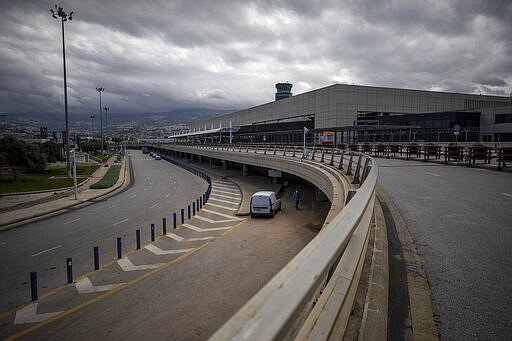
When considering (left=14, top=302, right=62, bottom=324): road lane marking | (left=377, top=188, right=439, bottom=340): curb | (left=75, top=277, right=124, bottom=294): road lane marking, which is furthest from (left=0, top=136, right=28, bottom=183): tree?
(left=377, top=188, right=439, bottom=340): curb

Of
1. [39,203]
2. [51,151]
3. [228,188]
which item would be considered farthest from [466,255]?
[51,151]

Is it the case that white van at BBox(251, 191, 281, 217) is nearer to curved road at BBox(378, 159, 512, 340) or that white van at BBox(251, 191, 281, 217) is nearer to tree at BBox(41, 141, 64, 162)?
curved road at BBox(378, 159, 512, 340)

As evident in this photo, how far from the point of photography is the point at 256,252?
16109 millimetres

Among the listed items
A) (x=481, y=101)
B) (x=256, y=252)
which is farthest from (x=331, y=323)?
(x=481, y=101)

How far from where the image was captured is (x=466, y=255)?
506 cm

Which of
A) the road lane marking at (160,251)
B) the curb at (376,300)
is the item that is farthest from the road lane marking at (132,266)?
the curb at (376,300)

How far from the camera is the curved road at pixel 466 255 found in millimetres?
3195

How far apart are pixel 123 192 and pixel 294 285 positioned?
38651mm

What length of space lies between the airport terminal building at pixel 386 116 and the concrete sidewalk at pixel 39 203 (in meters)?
31.1

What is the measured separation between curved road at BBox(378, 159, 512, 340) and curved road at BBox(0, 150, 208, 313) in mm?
12488

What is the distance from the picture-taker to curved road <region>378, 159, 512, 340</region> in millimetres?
3195

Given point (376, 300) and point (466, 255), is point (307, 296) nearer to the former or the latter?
point (376, 300)

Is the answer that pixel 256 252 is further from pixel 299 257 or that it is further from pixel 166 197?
pixel 166 197

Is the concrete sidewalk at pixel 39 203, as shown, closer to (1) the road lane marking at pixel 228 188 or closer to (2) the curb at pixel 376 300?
(1) the road lane marking at pixel 228 188
